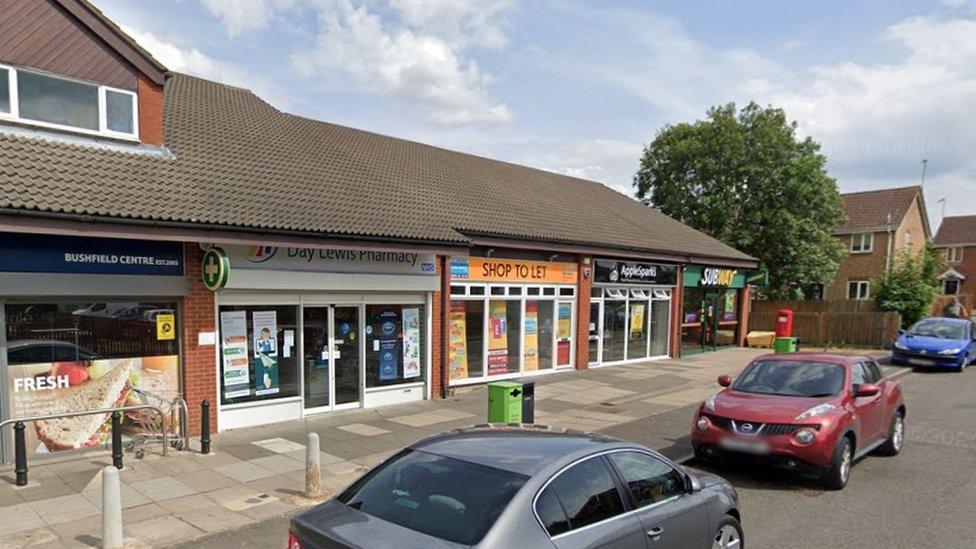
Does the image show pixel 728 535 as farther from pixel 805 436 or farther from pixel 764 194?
pixel 764 194

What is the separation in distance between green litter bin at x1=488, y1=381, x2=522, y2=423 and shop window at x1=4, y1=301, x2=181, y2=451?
4.65 metres

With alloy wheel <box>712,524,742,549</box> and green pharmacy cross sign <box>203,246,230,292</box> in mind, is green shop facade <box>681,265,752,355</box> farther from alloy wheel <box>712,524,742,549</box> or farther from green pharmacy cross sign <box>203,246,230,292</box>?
alloy wheel <box>712,524,742,549</box>

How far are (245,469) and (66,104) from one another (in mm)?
6037

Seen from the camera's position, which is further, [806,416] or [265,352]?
[265,352]

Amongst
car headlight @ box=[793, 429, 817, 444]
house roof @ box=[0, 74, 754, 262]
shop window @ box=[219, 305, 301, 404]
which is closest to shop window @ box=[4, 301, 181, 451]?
shop window @ box=[219, 305, 301, 404]

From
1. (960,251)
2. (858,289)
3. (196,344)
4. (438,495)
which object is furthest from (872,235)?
(438,495)

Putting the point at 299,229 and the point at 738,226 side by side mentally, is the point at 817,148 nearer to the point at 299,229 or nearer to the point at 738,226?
the point at 738,226

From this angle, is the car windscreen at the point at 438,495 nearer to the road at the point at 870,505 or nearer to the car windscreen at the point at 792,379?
the road at the point at 870,505

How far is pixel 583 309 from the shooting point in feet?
52.4

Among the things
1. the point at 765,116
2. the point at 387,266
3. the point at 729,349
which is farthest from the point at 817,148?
the point at 387,266

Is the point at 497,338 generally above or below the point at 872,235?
below

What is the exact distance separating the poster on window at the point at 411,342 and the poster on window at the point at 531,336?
3.66 m

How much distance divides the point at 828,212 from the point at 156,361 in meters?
29.4

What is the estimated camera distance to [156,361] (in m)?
8.64
